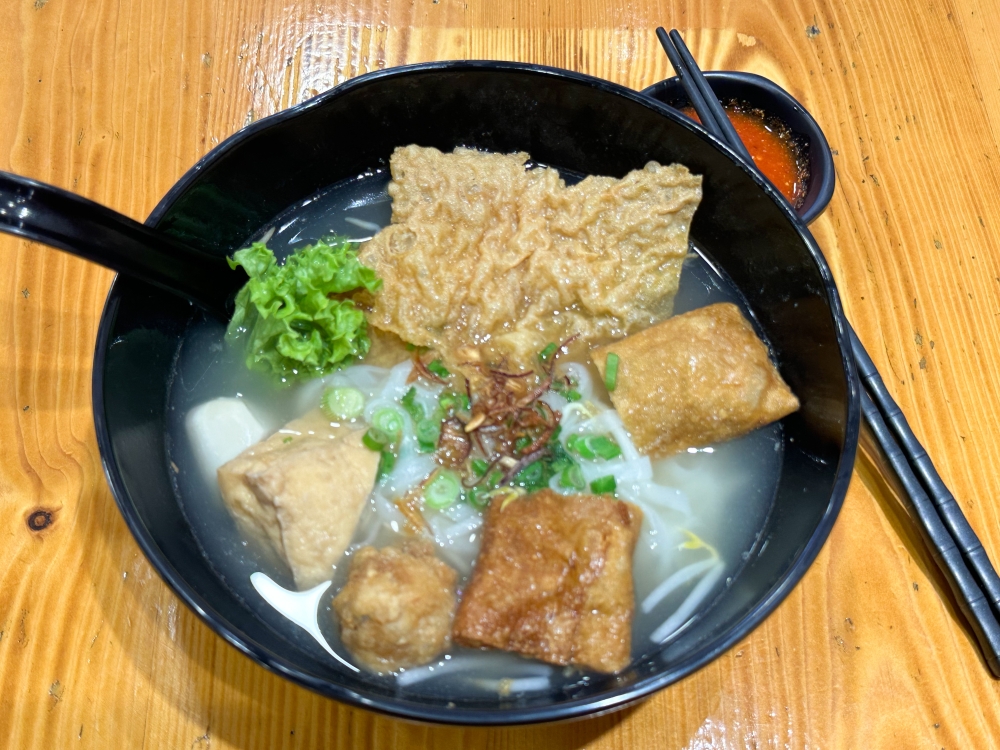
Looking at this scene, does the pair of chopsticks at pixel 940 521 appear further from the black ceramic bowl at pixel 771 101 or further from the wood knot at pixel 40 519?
the wood knot at pixel 40 519

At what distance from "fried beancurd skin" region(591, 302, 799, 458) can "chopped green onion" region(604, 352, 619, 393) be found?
0.04 feet

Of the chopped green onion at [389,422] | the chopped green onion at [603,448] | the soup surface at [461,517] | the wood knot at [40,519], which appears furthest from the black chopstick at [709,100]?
the wood knot at [40,519]

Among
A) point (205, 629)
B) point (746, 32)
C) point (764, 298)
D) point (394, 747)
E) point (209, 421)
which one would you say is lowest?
point (394, 747)

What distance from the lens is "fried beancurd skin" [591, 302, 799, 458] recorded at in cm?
209

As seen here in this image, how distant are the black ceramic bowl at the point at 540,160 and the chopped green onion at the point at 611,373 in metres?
0.60

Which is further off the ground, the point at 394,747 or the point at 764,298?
the point at 764,298

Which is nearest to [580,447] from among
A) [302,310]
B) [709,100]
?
[302,310]

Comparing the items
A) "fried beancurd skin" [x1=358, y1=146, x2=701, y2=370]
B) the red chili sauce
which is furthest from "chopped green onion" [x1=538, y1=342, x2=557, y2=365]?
the red chili sauce

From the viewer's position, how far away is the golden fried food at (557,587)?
1776 mm

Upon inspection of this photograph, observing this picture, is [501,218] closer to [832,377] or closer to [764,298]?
[764,298]

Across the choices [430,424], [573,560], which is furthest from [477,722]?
[430,424]

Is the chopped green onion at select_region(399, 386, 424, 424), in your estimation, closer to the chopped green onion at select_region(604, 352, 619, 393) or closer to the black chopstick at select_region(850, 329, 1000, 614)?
the chopped green onion at select_region(604, 352, 619, 393)

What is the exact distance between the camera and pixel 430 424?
2115 millimetres

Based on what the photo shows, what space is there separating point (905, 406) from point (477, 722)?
1842 millimetres
